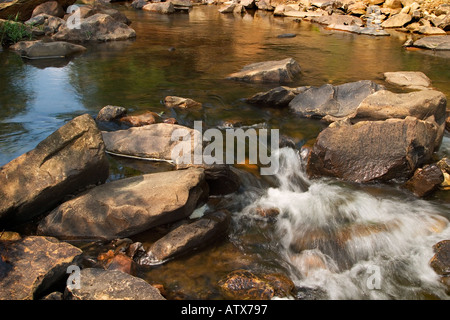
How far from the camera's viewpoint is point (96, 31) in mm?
14258

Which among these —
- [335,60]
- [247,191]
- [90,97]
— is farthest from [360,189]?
[335,60]

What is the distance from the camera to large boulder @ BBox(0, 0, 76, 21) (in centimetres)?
1487

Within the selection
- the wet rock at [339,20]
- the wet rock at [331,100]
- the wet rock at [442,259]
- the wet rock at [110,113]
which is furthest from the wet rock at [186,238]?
the wet rock at [339,20]

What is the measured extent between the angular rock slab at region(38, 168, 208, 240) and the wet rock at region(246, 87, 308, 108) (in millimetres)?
3881

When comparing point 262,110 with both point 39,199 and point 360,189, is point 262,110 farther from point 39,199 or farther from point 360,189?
point 39,199

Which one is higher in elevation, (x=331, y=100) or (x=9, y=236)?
(x=331, y=100)

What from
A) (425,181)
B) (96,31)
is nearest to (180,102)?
(425,181)

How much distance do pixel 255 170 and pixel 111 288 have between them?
119 inches

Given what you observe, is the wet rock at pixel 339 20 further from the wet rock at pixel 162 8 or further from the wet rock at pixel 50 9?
the wet rock at pixel 50 9

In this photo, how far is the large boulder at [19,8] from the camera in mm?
14867

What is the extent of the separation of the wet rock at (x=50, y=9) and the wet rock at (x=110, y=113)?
11242 millimetres

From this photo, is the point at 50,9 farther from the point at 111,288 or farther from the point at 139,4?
the point at 111,288

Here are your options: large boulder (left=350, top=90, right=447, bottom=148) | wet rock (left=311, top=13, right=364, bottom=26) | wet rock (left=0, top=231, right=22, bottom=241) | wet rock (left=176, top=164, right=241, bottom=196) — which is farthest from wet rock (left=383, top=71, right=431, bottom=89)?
wet rock (left=311, top=13, right=364, bottom=26)

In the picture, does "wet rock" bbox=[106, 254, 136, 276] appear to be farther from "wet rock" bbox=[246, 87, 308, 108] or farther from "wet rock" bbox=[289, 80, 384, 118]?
"wet rock" bbox=[246, 87, 308, 108]
